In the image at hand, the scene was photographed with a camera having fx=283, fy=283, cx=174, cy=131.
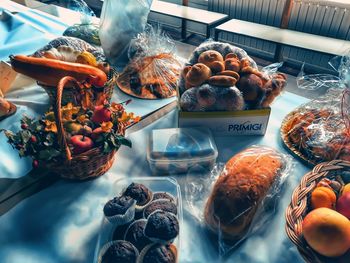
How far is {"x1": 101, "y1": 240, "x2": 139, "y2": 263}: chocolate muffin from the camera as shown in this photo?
0.47 metres

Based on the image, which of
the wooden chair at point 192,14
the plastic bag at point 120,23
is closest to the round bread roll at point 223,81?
the plastic bag at point 120,23

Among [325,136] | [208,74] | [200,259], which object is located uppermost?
[208,74]

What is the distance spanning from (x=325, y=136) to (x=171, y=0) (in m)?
2.86

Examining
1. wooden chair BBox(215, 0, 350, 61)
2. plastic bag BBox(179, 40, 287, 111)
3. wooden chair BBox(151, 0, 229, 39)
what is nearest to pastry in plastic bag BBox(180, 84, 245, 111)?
plastic bag BBox(179, 40, 287, 111)

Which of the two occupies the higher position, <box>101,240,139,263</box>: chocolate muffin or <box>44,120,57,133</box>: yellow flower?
<box>44,120,57,133</box>: yellow flower

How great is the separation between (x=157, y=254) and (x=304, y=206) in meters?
0.28

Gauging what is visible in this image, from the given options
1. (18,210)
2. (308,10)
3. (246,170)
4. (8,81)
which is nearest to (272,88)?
(246,170)

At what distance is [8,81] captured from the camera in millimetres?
944

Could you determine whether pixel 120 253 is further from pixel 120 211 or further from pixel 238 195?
pixel 238 195

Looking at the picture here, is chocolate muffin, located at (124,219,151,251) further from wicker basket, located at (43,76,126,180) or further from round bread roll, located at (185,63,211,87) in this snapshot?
round bread roll, located at (185,63,211,87)

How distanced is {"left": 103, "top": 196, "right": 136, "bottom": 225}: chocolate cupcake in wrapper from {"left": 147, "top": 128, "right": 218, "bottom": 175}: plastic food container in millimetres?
162

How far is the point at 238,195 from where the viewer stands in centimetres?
54

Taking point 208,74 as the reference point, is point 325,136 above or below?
below

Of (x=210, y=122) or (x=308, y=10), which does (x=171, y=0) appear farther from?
(x=210, y=122)
